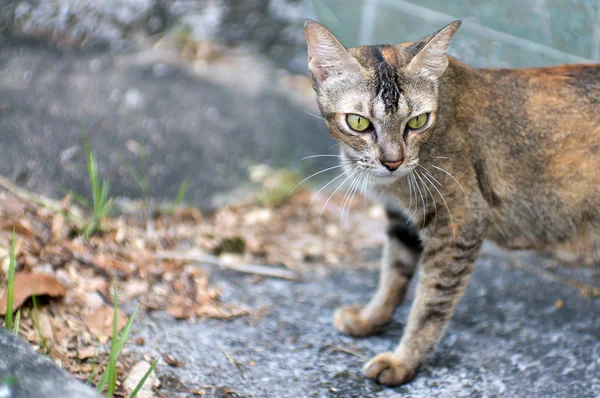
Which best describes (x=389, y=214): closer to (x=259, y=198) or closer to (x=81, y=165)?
(x=259, y=198)

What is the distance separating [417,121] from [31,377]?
5.90ft

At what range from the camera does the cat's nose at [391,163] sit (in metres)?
2.74

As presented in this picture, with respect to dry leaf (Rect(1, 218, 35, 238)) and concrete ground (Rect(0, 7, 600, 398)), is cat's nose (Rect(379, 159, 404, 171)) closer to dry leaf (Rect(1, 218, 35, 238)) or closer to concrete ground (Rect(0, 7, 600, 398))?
concrete ground (Rect(0, 7, 600, 398))

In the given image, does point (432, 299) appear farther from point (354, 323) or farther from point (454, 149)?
point (454, 149)

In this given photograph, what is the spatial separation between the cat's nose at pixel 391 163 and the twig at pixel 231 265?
144 cm

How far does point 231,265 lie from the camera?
3955 millimetres

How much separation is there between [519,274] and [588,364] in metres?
1.09

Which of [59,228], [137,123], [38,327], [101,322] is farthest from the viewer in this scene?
[137,123]

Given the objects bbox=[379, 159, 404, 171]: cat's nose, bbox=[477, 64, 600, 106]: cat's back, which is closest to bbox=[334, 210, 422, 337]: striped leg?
bbox=[379, 159, 404, 171]: cat's nose

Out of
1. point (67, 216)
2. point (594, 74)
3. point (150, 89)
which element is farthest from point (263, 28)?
point (594, 74)

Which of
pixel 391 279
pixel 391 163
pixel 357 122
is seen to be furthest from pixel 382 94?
pixel 391 279

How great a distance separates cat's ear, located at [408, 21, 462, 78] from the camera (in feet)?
9.01

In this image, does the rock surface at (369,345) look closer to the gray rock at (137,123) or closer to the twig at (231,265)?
the twig at (231,265)

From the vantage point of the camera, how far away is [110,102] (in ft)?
17.4
